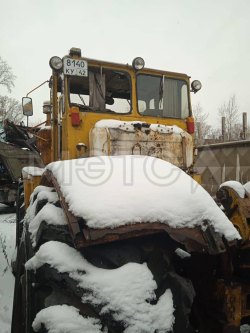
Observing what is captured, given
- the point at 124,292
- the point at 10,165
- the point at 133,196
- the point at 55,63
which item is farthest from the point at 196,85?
the point at 10,165

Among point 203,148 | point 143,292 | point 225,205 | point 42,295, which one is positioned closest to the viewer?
point 143,292

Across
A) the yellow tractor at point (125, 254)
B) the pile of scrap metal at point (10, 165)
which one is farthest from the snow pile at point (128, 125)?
the pile of scrap metal at point (10, 165)

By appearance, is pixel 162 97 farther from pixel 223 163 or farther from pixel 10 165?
pixel 10 165

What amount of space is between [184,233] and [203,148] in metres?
9.61

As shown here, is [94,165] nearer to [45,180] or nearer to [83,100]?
[45,180]

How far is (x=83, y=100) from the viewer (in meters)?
3.65

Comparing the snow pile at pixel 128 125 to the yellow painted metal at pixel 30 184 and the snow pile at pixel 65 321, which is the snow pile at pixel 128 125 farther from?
the snow pile at pixel 65 321

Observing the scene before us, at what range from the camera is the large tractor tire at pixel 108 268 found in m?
1.42

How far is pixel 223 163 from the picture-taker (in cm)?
974

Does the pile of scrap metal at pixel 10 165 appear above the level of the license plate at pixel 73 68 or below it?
below

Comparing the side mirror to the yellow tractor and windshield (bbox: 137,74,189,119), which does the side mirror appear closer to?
windshield (bbox: 137,74,189,119)

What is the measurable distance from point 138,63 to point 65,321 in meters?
3.10

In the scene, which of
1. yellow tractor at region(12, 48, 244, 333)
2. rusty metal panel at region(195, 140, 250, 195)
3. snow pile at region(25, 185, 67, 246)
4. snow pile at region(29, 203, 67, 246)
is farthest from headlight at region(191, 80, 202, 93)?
rusty metal panel at region(195, 140, 250, 195)

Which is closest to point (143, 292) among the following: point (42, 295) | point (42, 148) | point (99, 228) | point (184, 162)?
point (99, 228)
